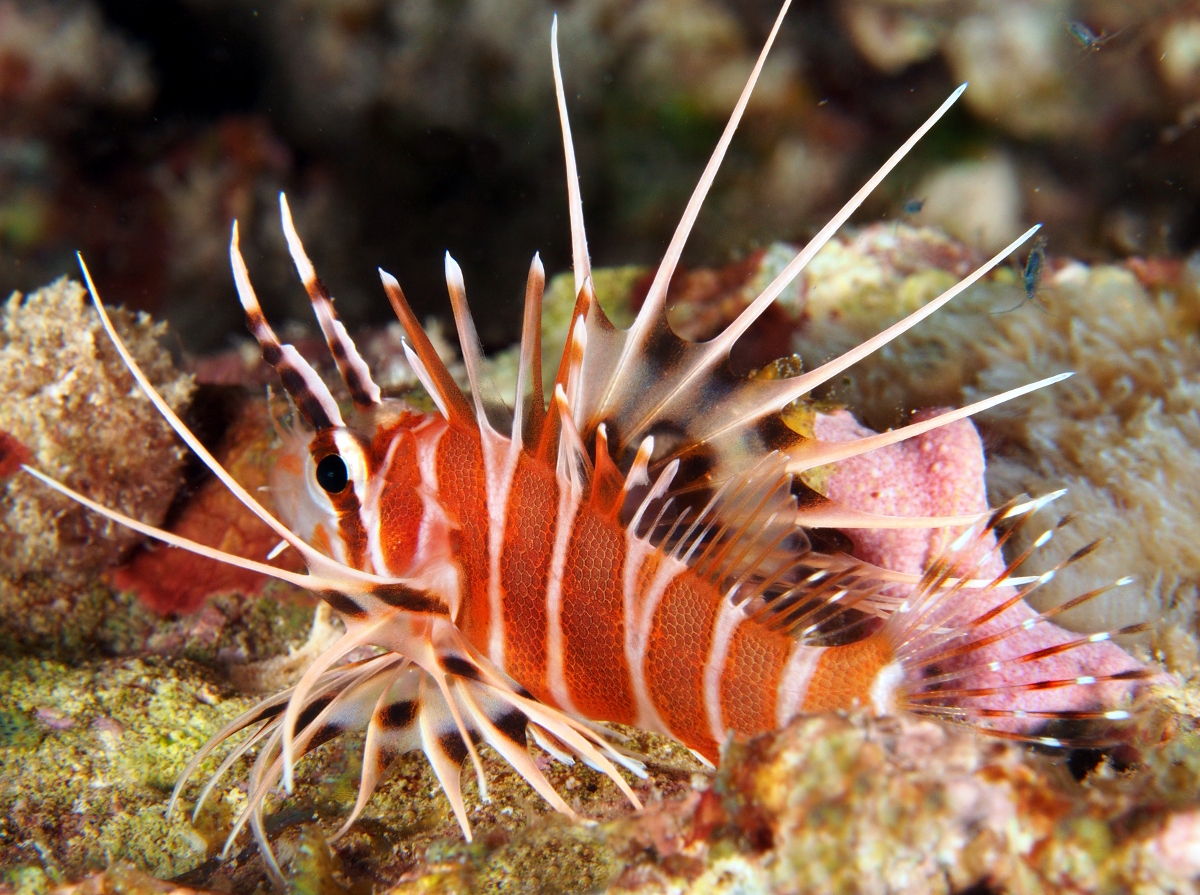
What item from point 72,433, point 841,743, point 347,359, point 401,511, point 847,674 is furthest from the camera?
point 72,433

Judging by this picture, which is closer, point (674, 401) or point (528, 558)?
point (528, 558)

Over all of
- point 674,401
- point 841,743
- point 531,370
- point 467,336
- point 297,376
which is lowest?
point 841,743

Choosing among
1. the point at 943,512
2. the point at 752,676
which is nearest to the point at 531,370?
the point at 752,676

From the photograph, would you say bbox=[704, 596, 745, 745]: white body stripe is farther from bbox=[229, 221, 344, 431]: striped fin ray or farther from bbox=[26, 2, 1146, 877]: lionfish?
bbox=[229, 221, 344, 431]: striped fin ray

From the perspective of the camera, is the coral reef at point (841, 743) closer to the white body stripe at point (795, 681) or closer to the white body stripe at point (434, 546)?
the white body stripe at point (795, 681)

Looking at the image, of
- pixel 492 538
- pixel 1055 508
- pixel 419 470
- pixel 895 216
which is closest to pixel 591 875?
pixel 492 538

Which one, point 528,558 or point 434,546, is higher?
point 434,546

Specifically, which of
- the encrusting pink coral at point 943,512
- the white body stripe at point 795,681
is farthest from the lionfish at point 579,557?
the encrusting pink coral at point 943,512

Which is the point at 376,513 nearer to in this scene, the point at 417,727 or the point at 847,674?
the point at 417,727
